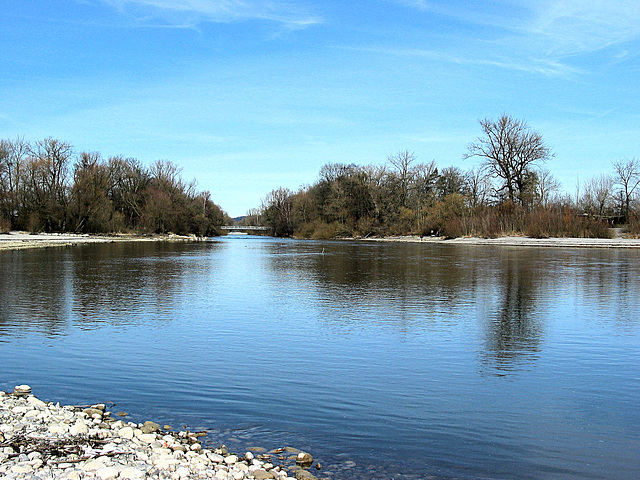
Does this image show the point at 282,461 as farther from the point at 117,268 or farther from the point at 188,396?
the point at 117,268

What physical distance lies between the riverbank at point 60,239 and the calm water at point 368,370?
3414 centimetres

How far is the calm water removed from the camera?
521cm

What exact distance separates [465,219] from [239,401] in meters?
62.7

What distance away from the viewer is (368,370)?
784cm

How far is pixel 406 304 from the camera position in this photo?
14.2 meters

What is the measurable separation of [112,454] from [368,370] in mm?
4051

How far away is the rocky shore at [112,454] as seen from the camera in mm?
4355

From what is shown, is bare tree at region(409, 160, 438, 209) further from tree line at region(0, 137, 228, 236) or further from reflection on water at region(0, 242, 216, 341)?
reflection on water at region(0, 242, 216, 341)

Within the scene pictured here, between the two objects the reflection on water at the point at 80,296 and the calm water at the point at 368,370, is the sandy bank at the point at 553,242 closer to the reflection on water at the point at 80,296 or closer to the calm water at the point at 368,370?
the calm water at the point at 368,370

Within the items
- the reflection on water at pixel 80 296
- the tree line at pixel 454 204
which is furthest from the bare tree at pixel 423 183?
the reflection on water at pixel 80 296

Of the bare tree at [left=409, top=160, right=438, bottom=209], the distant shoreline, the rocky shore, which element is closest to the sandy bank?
the distant shoreline

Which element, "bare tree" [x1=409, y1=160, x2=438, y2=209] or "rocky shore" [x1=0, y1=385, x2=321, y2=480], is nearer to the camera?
"rocky shore" [x1=0, y1=385, x2=321, y2=480]

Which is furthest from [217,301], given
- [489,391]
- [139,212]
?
[139,212]

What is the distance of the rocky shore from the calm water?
0.35 metres
